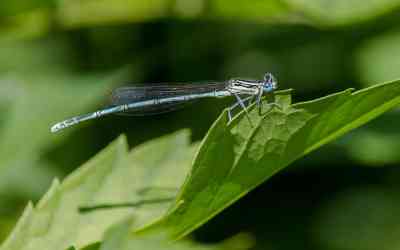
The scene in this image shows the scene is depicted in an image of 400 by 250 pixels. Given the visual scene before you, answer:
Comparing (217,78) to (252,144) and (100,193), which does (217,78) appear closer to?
(100,193)

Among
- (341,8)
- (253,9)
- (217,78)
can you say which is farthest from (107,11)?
(341,8)

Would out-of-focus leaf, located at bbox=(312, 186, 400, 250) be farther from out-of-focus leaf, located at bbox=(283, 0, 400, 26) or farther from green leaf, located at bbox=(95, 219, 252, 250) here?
green leaf, located at bbox=(95, 219, 252, 250)

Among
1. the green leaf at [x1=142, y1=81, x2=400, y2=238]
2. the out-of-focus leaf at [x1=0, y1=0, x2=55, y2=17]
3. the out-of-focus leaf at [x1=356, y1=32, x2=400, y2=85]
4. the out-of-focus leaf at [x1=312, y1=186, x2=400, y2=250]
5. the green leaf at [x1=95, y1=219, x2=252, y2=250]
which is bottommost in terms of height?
the out-of-focus leaf at [x1=312, y1=186, x2=400, y2=250]

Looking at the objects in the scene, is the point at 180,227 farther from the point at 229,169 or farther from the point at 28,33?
the point at 28,33

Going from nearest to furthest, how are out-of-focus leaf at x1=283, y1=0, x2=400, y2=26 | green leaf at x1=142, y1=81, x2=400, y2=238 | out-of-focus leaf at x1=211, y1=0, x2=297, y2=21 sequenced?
green leaf at x1=142, y1=81, x2=400, y2=238, out-of-focus leaf at x1=283, y1=0, x2=400, y2=26, out-of-focus leaf at x1=211, y1=0, x2=297, y2=21

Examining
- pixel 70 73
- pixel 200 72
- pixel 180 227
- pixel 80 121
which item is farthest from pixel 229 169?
pixel 70 73

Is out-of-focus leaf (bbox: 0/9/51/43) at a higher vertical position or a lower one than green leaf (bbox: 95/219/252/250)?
higher

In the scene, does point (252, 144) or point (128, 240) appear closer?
point (128, 240)

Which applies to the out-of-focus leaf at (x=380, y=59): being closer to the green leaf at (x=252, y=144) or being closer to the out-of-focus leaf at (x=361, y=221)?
the out-of-focus leaf at (x=361, y=221)

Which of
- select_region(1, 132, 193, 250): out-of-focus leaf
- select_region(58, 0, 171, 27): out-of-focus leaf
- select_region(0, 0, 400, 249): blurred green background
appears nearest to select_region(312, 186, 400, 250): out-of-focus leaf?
select_region(0, 0, 400, 249): blurred green background
